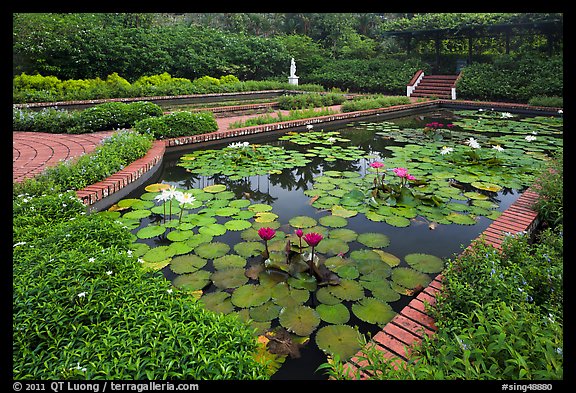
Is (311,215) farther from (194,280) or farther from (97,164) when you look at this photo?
(97,164)

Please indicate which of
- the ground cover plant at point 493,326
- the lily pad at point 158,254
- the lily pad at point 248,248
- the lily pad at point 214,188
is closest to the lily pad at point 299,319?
the ground cover plant at point 493,326

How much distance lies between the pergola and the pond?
12.3 m

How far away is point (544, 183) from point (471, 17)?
17.2 meters

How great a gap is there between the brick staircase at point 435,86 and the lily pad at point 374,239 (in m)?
14.3

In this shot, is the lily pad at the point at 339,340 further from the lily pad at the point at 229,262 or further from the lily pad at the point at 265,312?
the lily pad at the point at 229,262

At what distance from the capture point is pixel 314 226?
3.77 meters

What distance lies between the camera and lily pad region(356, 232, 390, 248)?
11.2 feet

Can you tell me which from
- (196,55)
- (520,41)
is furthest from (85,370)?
(520,41)

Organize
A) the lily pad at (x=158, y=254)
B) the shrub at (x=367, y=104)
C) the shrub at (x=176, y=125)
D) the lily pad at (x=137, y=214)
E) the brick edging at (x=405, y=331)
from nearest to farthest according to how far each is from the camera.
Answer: the brick edging at (x=405, y=331)
the lily pad at (x=158, y=254)
the lily pad at (x=137, y=214)
the shrub at (x=176, y=125)
the shrub at (x=367, y=104)

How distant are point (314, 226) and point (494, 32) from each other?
779 inches

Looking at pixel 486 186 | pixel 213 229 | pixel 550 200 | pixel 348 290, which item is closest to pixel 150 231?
pixel 213 229

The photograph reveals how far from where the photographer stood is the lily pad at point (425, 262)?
9.83ft
